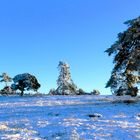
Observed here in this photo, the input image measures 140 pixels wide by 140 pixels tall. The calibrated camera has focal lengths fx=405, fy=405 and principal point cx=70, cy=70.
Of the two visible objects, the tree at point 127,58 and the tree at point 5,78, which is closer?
the tree at point 127,58

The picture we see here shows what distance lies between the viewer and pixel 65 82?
97.3 metres

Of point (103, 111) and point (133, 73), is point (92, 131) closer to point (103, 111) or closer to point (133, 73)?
point (103, 111)

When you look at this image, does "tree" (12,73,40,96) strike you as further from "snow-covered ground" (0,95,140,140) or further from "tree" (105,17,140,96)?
"snow-covered ground" (0,95,140,140)

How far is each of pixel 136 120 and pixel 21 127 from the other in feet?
26.0

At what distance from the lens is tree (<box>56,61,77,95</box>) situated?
95.4 m

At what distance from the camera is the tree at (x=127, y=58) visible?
138 feet

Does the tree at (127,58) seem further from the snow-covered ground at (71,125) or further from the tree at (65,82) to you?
the tree at (65,82)

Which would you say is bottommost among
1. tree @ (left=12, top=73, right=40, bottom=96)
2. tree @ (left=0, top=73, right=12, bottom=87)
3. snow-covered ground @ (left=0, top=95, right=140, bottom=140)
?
snow-covered ground @ (left=0, top=95, right=140, bottom=140)

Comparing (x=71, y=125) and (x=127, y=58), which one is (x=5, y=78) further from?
(x=71, y=125)

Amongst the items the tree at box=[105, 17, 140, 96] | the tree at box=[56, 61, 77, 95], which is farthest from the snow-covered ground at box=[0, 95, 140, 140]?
the tree at box=[56, 61, 77, 95]

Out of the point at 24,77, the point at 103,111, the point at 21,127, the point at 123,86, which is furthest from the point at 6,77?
the point at 21,127

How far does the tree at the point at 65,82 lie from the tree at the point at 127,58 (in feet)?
162

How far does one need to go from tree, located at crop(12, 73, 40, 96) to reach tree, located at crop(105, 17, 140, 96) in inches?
910

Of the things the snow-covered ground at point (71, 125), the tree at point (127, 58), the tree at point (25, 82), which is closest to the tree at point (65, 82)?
the tree at point (25, 82)
